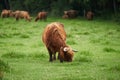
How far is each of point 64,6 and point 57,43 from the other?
3089cm

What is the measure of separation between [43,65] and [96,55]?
3.45m

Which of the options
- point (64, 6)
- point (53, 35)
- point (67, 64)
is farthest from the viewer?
point (64, 6)

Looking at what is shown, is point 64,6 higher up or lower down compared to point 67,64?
lower down

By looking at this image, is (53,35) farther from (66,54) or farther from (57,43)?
(66,54)

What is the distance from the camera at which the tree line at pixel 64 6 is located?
3947 centimetres

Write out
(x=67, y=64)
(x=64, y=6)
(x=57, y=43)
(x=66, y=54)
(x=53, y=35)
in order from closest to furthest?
1. (x=67, y=64)
2. (x=66, y=54)
3. (x=57, y=43)
4. (x=53, y=35)
5. (x=64, y=6)

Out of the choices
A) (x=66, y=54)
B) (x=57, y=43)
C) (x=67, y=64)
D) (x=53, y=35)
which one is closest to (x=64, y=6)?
(x=53, y=35)

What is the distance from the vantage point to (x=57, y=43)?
12.9 meters

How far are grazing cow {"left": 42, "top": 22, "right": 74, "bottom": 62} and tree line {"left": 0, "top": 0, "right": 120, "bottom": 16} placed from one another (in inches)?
934

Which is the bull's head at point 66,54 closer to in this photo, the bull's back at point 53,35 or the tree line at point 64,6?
the bull's back at point 53,35

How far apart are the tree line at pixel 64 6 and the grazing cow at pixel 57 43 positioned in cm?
2373

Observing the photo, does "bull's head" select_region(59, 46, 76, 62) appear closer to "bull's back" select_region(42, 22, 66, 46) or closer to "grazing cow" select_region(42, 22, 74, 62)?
"grazing cow" select_region(42, 22, 74, 62)

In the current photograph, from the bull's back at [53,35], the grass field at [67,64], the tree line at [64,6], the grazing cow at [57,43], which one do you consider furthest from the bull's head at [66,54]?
the tree line at [64,6]

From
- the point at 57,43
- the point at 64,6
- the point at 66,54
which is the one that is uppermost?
the point at 57,43
